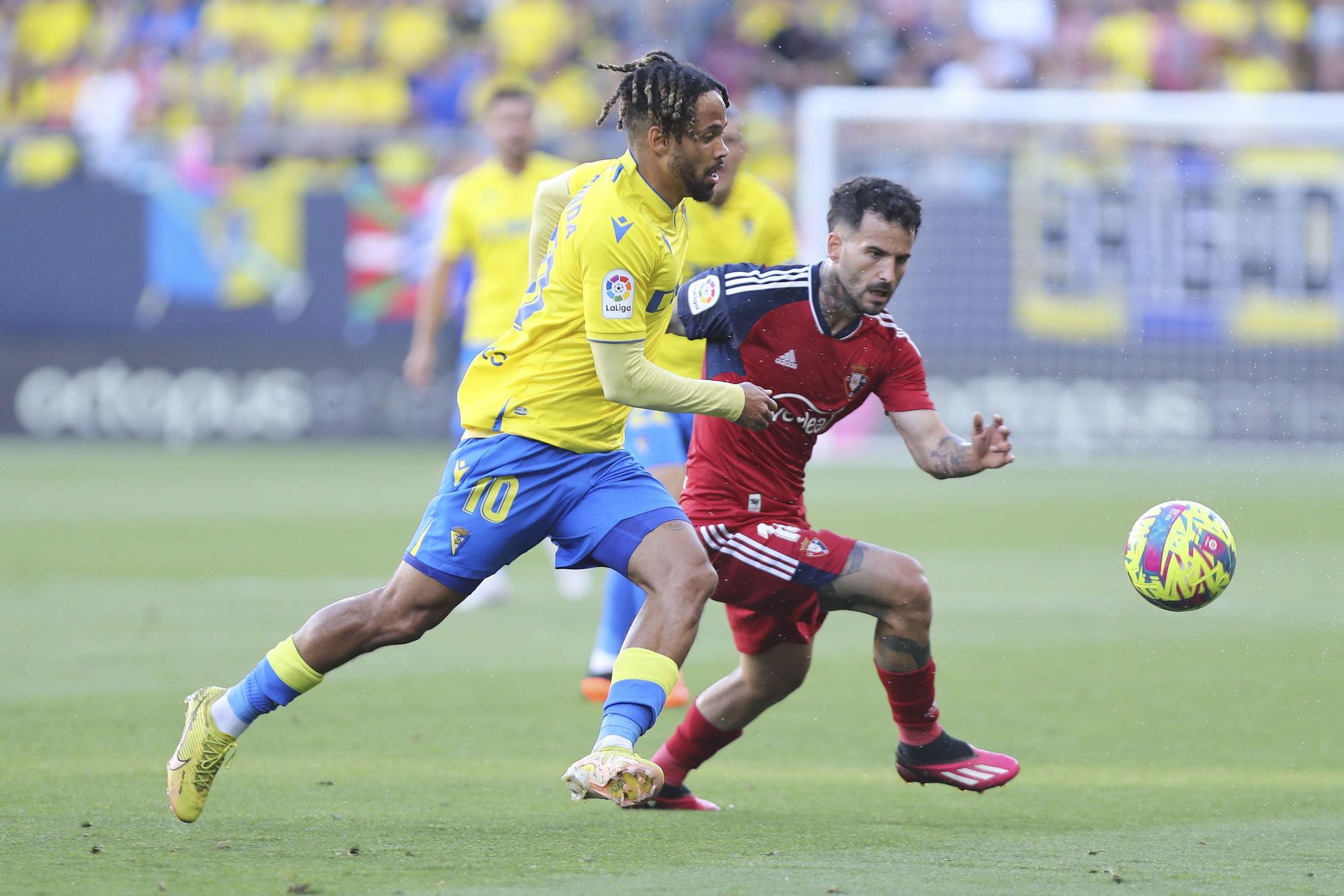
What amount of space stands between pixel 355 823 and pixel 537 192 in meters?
1.87

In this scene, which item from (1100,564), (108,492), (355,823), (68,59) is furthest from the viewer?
(68,59)

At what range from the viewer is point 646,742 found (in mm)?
6281

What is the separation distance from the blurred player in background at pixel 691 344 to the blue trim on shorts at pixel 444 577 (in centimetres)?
184

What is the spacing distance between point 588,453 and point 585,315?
43cm

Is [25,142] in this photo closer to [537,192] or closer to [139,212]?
[139,212]

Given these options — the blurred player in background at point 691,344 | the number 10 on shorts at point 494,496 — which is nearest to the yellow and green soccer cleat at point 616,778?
the number 10 on shorts at point 494,496

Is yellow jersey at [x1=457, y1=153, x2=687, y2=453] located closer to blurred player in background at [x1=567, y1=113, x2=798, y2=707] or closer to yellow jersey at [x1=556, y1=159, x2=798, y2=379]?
blurred player in background at [x1=567, y1=113, x2=798, y2=707]

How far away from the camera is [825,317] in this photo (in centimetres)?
535

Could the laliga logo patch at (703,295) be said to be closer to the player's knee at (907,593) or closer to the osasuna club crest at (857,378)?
the osasuna club crest at (857,378)

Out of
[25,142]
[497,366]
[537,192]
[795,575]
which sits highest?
[25,142]

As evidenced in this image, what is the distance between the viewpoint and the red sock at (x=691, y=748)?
17.6 feet

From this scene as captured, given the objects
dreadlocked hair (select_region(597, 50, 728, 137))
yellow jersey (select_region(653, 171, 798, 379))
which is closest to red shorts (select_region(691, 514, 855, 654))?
dreadlocked hair (select_region(597, 50, 728, 137))

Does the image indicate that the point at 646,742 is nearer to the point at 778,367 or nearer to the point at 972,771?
the point at 972,771

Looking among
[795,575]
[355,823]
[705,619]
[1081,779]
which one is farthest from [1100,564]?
[355,823]
